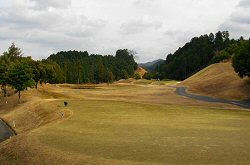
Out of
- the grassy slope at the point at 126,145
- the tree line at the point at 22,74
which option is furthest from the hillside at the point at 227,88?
the grassy slope at the point at 126,145

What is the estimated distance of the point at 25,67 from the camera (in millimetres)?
83375

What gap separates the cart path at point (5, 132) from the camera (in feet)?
148

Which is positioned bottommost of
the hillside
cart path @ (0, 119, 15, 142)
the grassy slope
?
cart path @ (0, 119, 15, 142)

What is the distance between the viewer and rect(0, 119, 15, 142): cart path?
4506 centimetres

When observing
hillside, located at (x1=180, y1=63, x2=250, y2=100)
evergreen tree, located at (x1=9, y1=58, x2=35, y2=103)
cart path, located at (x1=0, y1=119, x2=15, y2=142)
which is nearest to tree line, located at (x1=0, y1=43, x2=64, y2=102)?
evergreen tree, located at (x1=9, y1=58, x2=35, y2=103)

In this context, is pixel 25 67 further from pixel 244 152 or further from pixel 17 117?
pixel 244 152

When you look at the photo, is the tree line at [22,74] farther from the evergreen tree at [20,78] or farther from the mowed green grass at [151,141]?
the mowed green grass at [151,141]

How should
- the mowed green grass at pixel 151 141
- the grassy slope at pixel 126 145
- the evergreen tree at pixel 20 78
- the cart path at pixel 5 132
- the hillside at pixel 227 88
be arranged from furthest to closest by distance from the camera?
the hillside at pixel 227 88
the evergreen tree at pixel 20 78
the cart path at pixel 5 132
the mowed green grass at pixel 151 141
the grassy slope at pixel 126 145

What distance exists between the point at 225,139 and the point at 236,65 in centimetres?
6236

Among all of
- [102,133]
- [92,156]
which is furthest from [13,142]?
[92,156]

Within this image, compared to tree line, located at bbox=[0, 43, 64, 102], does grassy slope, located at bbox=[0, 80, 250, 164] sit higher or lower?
lower

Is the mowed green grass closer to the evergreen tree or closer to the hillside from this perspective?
the evergreen tree

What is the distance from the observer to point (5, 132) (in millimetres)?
50062

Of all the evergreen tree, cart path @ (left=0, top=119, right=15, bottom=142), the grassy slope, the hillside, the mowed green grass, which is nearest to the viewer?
the grassy slope
